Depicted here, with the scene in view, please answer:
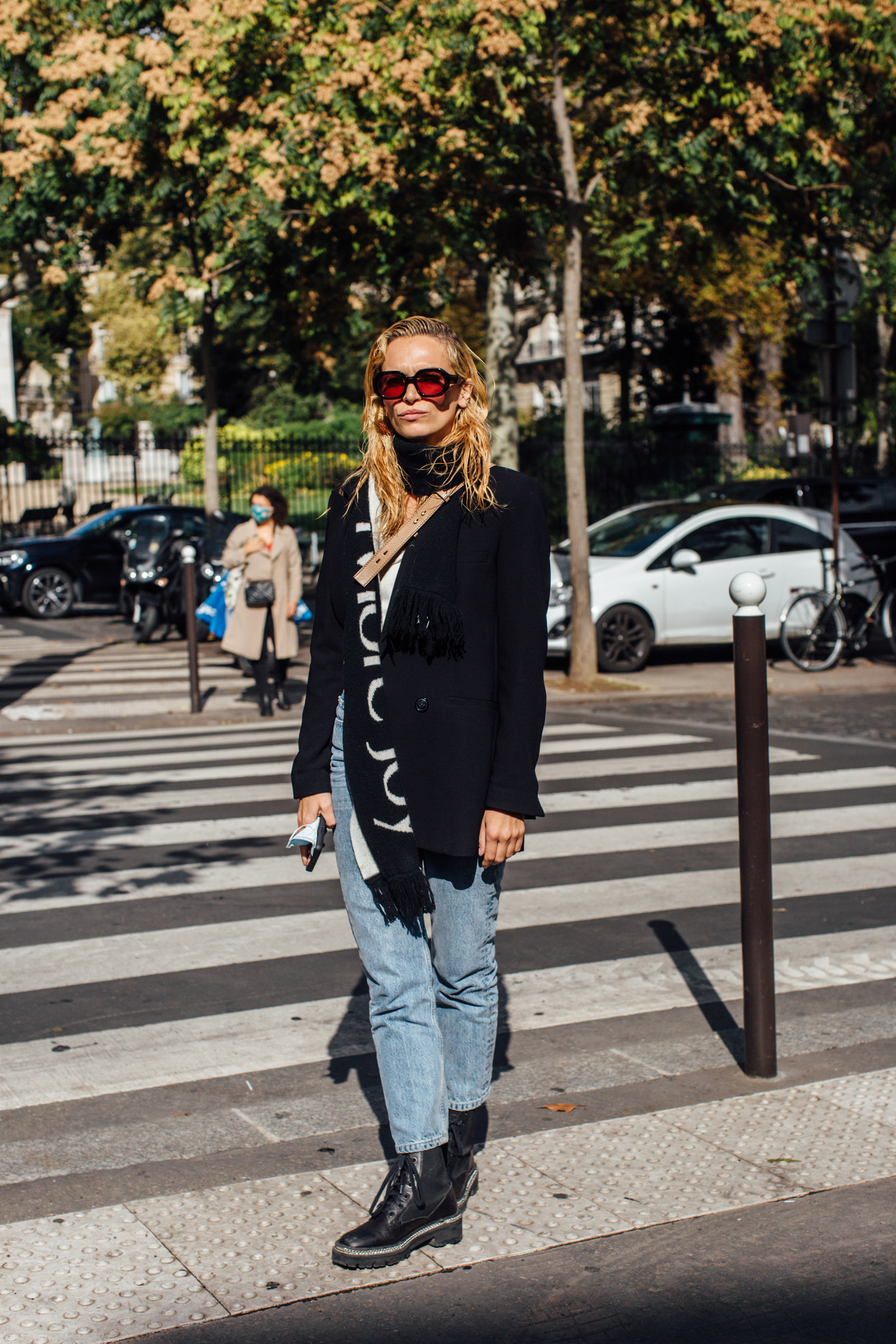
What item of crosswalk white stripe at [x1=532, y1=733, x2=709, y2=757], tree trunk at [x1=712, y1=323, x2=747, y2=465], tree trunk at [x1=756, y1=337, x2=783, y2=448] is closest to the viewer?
crosswalk white stripe at [x1=532, y1=733, x2=709, y2=757]

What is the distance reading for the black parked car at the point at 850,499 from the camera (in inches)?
763

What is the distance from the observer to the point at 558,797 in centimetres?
819

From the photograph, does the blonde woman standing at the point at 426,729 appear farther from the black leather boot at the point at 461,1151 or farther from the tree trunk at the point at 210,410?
the tree trunk at the point at 210,410

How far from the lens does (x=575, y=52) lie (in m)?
13.0

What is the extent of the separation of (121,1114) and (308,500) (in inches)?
997

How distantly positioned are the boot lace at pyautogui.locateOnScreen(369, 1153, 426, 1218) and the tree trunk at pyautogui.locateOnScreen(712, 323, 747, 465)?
2632 centimetres

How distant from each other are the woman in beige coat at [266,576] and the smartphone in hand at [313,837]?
7822mm

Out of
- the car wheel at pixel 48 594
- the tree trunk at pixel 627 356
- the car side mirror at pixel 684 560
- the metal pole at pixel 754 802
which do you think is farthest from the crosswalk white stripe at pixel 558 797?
the tree trunk at pixel 627 356

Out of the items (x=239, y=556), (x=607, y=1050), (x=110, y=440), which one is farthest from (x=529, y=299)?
(x=607, y=1050)

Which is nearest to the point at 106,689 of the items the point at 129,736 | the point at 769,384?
the point at 129,736

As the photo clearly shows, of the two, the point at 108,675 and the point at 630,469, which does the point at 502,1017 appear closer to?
the point at 108,675

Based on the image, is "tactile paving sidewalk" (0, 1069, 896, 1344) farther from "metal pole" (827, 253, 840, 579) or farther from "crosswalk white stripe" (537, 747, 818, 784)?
"metal pole" (827, 253, 840, 579)

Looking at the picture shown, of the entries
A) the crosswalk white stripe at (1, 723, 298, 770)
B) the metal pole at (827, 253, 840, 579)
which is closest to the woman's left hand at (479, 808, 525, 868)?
the crosswalk white stripe at (1, 723, 298, 770)

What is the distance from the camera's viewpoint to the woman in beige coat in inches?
434
